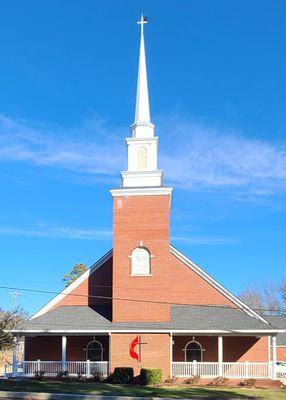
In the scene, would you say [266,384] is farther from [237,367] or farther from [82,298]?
[82,298]

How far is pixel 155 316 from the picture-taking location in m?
32.8

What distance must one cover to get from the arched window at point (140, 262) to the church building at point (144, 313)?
58 mm

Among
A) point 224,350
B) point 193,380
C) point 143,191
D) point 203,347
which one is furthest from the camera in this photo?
point 224,350

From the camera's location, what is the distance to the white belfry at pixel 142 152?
3506cm

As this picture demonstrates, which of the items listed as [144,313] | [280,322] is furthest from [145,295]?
[280,322]

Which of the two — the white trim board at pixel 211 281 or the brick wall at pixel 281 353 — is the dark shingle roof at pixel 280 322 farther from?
the white trim board at pixel 211 281

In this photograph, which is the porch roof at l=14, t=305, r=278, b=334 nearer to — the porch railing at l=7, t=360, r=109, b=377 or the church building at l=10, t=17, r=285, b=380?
the church building at l=10, t=17, r=285, b=380

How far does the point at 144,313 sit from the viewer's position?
108ft

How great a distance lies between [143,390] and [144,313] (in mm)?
7623

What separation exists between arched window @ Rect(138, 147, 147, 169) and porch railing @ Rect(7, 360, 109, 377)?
11.7 meters

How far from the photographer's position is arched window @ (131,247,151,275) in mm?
33656

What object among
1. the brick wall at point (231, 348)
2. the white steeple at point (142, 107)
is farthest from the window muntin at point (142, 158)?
the brick wall at point (231, 348)

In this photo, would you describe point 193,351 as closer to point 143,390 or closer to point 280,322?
point 143,390

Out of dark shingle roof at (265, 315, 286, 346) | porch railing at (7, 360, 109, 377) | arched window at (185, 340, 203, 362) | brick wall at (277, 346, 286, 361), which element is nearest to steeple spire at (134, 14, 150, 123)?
arched window at (185, 340, 203, 362)
